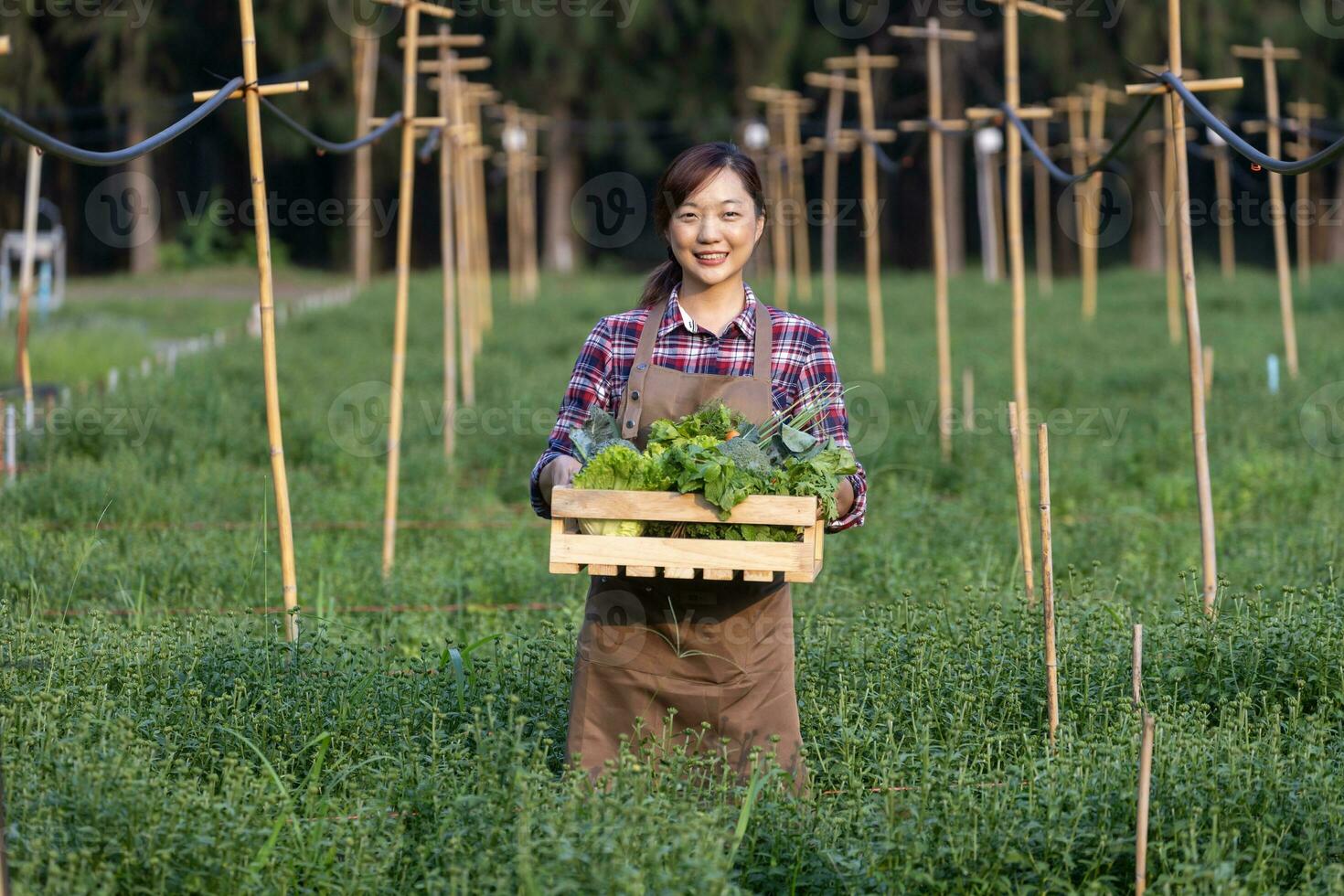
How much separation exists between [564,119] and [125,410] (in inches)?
865

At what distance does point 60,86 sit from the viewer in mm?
30391

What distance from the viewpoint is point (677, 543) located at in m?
3.44

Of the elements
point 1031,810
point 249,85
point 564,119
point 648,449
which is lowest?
point 1031,810

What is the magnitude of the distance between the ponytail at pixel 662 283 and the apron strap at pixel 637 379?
0.07m

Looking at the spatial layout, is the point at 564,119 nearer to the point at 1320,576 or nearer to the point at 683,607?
the point at 1320,576

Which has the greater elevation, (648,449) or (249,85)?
(249,85)

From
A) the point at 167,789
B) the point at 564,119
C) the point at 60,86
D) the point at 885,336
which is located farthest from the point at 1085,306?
the point at 60,86

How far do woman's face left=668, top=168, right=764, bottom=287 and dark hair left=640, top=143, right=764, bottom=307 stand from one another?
0.02 metres

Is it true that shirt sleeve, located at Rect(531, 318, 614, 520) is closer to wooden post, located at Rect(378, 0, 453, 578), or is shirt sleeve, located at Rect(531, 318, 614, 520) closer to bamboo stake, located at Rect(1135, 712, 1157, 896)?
bamboo stake, located at Rect(1135, 712, 1157, 896)

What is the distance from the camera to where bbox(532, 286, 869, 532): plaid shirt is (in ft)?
12.6

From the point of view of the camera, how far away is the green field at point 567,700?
334cm

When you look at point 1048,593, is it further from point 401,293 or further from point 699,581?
point 401,293

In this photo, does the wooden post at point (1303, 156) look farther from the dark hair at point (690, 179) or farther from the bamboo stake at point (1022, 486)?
the dark hair at point (690, 179)

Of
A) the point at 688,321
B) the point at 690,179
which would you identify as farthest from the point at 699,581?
the point at 690,179
